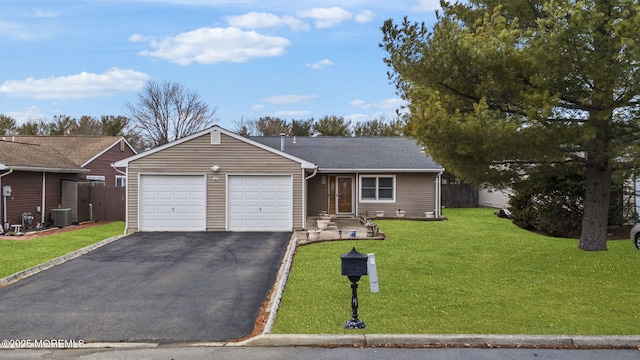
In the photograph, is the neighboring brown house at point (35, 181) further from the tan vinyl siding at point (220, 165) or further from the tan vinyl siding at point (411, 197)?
the tan vinyl siding at point (411, 197)

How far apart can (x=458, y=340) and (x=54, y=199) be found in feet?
64.5

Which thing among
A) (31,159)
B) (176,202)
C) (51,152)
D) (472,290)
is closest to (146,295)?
(472,290)

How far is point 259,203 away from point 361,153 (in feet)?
27.9

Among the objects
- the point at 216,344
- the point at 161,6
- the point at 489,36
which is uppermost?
the point at 161,6

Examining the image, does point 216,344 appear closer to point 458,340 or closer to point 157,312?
point 157,312

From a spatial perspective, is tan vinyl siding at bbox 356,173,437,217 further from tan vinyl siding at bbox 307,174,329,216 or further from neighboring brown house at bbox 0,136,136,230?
neighboring brown house at bbox 0,136,136,230

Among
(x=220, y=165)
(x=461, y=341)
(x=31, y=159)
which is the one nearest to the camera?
(x=461, y=341)

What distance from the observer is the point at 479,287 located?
8367mm

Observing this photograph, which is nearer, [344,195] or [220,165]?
[220,165]

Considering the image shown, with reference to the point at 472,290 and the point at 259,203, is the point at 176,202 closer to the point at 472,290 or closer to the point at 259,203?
the point at 259,203

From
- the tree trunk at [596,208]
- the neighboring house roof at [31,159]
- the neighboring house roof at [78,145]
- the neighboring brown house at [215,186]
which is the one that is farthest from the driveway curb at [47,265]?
the neighboring house roof at [78,145]

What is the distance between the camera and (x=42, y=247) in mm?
13500

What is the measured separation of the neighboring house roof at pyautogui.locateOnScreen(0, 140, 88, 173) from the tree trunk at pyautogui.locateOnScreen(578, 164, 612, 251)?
725 inches

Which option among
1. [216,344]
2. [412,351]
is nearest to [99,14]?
[216,344]
